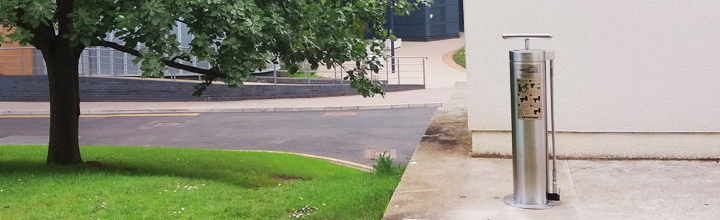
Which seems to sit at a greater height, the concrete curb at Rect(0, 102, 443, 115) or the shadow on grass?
the concrete curb at Rect(0, 102, 443, 115)

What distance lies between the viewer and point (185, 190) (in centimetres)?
766

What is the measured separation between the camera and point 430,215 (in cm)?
514

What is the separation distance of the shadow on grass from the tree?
0.69 m

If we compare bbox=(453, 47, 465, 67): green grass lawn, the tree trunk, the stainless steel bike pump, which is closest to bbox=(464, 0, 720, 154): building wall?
the stainless steel bike pump

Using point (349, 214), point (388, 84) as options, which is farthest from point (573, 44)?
point (388, 84)

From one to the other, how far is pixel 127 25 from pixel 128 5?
1.99 feet

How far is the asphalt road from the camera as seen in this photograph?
43.0 feet

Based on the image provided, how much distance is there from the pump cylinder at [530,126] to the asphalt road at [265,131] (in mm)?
6203

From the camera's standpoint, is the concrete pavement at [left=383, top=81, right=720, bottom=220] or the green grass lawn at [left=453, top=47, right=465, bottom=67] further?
the green grass lawn at [left=453, top=47, right=465, bottom=67]

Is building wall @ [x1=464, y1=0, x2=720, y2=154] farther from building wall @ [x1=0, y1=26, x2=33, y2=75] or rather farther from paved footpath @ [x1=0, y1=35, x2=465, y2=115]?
A: building wall @ [x1=0, y1=26, x2=33, y2=75]

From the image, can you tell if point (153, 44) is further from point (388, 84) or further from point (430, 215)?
point (388, 84)

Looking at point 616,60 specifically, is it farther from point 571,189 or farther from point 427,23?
point 427,23

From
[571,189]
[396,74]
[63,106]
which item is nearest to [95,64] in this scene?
[396,74]

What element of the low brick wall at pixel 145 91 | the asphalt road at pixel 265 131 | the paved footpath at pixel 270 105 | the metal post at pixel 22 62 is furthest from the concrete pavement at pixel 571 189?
the metal post at pixel 22 62
